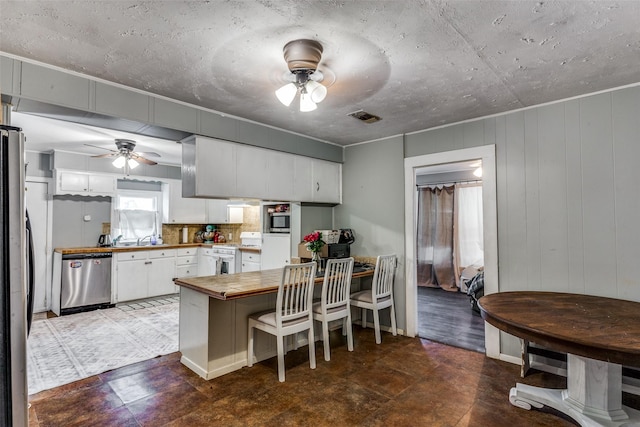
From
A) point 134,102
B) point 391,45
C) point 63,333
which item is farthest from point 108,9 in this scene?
point 63,333

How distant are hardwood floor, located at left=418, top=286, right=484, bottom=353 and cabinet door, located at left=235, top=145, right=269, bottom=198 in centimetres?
251

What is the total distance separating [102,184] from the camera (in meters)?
5.39

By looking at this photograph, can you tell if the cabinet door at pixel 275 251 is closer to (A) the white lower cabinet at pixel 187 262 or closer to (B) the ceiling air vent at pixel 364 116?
(B) the ceiling air vent at pixel 364 116

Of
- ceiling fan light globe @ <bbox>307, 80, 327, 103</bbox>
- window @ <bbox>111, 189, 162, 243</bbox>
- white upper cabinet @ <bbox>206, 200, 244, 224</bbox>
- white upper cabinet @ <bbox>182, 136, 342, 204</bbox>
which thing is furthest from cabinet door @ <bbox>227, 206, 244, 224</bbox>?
ceiling fan light globe @ <bbox>307, 80, 327, 103</bbox>

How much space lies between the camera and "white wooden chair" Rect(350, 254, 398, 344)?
11.8ft

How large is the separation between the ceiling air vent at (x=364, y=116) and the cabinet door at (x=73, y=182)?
4456 millimetres

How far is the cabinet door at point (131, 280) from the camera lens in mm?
5246

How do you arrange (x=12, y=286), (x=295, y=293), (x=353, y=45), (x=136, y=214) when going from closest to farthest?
(x=12, y=286), (x=353, y=45), (x=295, y=293), (x=136, y=214)

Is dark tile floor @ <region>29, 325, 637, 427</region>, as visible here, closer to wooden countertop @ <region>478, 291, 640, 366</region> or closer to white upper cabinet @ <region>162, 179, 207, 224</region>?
wooden countertop @ <region>478, 291, 640, 366</region>

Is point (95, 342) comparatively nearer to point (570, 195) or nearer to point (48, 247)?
point (48, 247)

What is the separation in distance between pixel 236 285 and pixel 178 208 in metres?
3.98

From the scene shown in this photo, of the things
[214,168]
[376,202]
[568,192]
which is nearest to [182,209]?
[214,168]

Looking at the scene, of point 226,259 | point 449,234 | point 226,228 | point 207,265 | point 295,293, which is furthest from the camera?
point 226,228

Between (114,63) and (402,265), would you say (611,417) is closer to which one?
(402,265)
